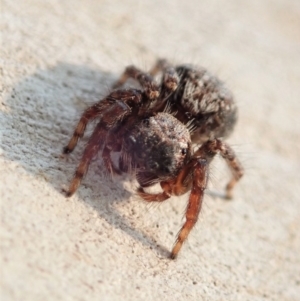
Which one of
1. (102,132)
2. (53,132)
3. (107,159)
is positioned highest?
(102,132)

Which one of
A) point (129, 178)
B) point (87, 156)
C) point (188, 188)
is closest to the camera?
point (87, 156)

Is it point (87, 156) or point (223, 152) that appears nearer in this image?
point (87, 156)

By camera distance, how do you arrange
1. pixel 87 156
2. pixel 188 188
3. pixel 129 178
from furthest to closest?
1. pixel 129 178
2. pixel 188 188
3. pixel 87 156

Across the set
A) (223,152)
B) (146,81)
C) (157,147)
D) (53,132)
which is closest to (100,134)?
(157,147)

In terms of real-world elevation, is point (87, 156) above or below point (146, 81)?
below

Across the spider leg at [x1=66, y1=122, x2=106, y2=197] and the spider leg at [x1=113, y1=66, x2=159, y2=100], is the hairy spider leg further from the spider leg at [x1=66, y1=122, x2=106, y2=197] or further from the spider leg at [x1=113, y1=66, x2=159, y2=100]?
the spider leg at [x1=113, y1=66, x2=159, y2=100]

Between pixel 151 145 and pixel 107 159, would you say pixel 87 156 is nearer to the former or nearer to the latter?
pixel 107 159

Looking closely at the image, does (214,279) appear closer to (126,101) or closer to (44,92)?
(126,101)
